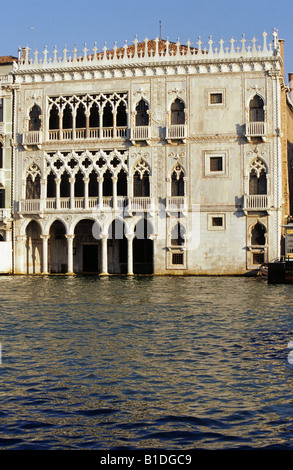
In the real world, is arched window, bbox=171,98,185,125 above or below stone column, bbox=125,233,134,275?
above

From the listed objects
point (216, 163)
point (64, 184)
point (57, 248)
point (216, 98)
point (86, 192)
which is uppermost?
point (216, 98)

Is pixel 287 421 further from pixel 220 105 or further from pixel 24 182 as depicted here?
pixel 24 182

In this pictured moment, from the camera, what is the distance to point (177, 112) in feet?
124

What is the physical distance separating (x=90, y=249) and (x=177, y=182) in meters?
6.26

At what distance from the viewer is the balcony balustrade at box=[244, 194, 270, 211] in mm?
36094

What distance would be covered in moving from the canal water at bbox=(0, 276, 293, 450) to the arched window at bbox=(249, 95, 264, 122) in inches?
648

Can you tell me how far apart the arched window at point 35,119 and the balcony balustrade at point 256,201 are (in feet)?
38.4

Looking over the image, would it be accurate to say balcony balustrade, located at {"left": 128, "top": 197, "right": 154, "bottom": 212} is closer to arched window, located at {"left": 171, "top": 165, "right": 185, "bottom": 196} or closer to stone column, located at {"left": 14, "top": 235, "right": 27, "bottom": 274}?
arched window, located at {"left": 171, "top": 165, "right": 185, "bottom": 196}

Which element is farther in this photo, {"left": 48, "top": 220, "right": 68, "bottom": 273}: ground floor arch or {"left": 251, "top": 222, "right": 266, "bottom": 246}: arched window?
{"left": 48, "top": 220, "right": 68, "bottom": 273}: ground floor arch

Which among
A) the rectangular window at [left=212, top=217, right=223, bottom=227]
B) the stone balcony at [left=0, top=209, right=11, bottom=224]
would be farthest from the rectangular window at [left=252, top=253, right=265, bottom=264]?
the stone balcony at [left=0, top=209, right=11, bottom=224]

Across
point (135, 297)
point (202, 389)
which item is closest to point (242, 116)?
point (135, 297)

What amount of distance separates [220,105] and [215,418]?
1148 inches

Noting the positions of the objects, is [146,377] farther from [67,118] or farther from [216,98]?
[67,118]

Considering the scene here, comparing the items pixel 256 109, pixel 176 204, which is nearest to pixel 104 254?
pixel 176 204
